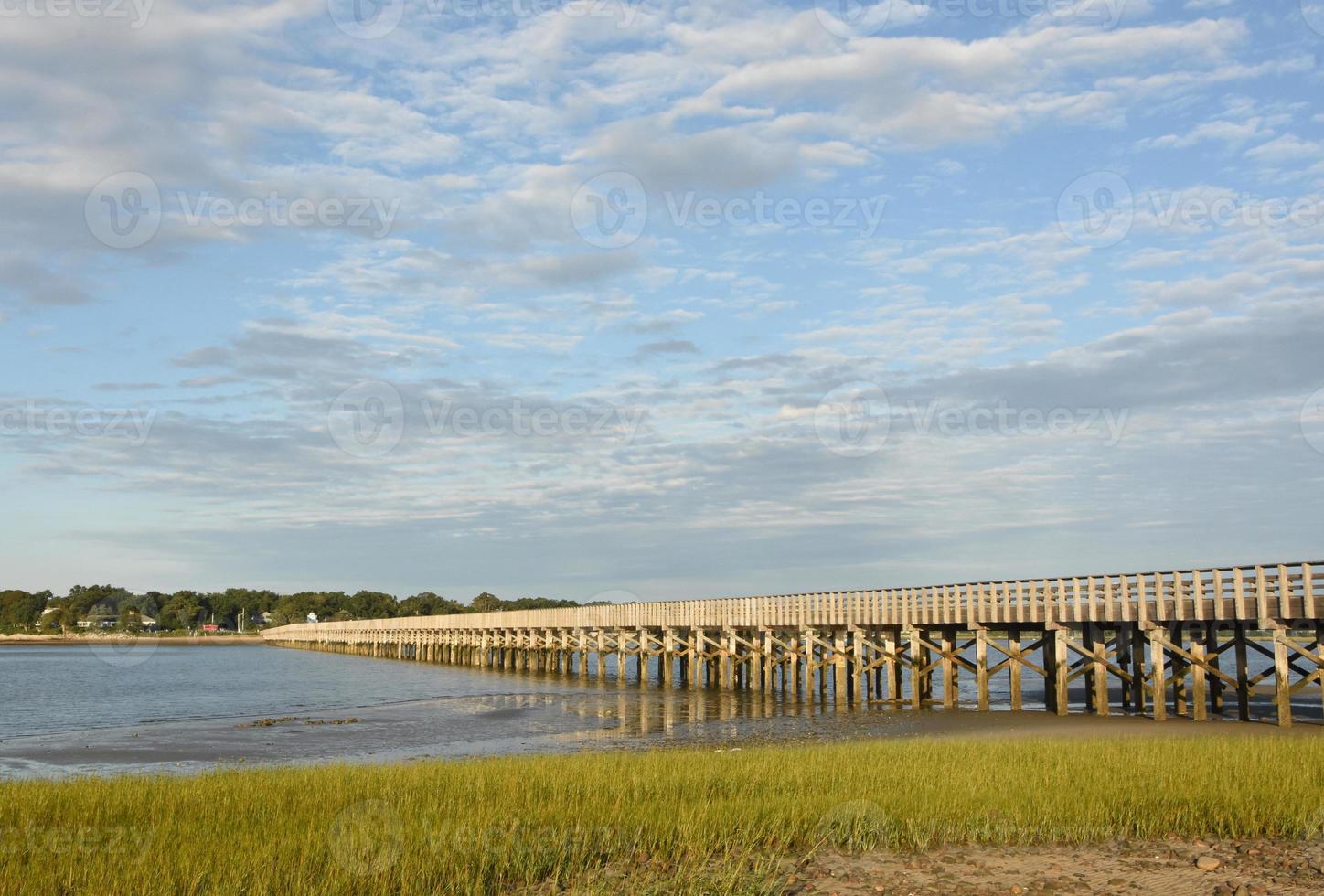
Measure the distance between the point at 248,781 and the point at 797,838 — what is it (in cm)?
893

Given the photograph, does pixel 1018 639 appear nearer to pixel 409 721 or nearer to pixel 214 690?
pixel 409 721

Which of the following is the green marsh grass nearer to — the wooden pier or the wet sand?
the wet sand

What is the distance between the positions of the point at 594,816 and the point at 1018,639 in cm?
2736

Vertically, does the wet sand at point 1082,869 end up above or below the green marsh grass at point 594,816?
below

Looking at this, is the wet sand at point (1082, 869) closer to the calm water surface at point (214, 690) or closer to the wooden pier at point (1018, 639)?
the wooden pier at point (1018, 639)

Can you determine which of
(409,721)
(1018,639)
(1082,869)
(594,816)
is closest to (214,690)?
(409,721)

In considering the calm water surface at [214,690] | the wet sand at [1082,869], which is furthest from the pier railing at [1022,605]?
the wet sand at [1082,869]

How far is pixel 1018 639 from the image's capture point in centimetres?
3747

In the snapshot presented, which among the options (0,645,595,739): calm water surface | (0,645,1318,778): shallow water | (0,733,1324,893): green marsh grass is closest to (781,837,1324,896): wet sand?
(0,733,1324,893): green marsh grass

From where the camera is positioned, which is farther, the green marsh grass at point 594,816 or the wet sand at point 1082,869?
the wet sand at point 1082,869

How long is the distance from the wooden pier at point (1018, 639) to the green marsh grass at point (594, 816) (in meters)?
10.1

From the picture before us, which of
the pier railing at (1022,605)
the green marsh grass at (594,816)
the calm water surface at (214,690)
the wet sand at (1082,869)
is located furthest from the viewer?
the calm water surface at (214,690)

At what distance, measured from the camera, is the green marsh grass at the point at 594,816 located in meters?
10.5

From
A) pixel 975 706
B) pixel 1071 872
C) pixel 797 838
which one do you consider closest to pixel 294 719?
pixel 975 706
